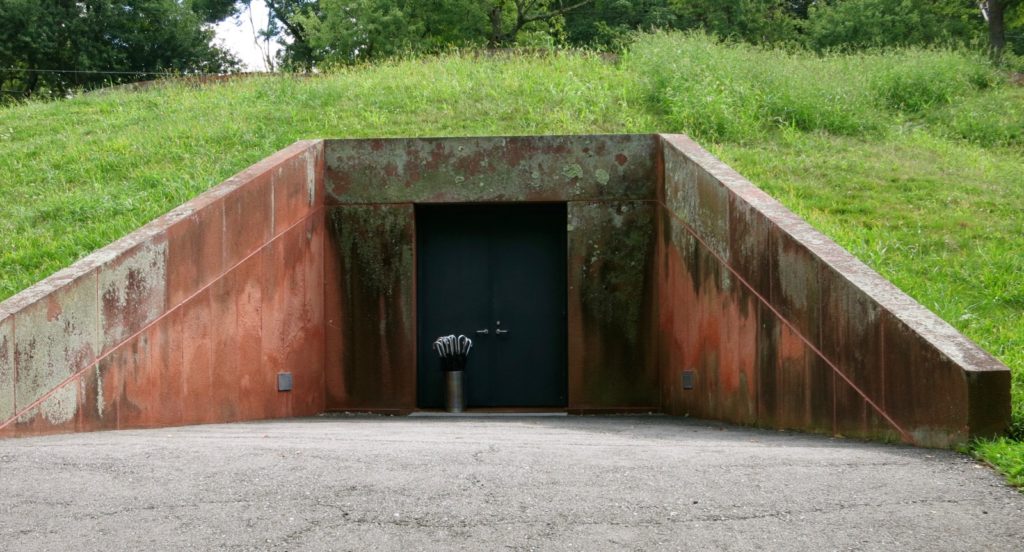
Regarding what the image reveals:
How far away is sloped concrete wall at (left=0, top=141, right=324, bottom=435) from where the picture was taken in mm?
7676

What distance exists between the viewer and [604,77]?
18406 millimetres

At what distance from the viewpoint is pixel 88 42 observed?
1564 inches

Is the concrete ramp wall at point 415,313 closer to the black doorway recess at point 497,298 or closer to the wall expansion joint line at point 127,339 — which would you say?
the wall expansion joint line at point 127,339

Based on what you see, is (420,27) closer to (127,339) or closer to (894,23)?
(894,23)

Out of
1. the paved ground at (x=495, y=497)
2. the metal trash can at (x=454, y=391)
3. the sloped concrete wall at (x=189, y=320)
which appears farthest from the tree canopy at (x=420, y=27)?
the paved ground at (x=495, y=497)

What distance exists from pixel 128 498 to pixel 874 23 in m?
37.2

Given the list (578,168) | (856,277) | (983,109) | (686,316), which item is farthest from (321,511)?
(983,109)

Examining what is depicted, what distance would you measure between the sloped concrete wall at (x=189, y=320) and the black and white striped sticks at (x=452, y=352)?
56.3 inches

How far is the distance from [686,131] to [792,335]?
7.60m

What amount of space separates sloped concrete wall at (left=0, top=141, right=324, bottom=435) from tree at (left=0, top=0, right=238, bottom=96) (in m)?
29.7

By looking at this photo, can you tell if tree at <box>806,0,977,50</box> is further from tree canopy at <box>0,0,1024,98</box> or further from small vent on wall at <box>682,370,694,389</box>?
small vent on wall at <box>682,370,694,389</box>

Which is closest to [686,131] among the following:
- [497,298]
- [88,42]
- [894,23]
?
[497,298]

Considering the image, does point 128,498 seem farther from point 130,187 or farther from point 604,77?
point 604,77

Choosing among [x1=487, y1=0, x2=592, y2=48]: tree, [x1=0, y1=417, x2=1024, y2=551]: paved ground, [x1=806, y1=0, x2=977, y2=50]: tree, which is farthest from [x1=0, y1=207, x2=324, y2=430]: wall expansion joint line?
[x1=806, y1=0, x2=977, y2=50]: tree
